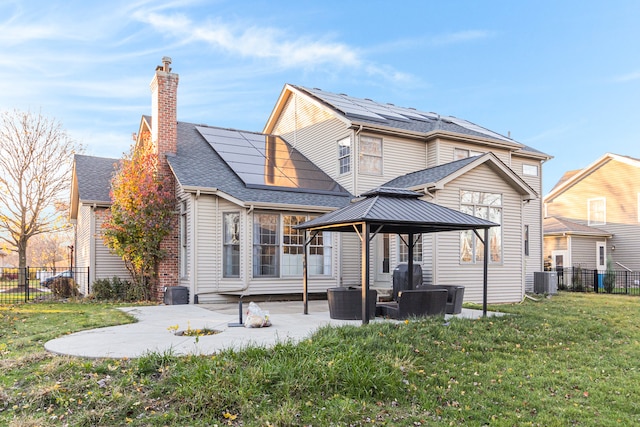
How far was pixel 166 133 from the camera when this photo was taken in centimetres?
1652

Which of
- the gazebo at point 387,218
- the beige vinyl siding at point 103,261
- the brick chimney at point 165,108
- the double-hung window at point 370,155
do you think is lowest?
the beige vinyl siding at point 103,261

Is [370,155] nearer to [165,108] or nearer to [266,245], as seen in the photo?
[266,245]

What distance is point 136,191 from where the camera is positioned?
15.3m

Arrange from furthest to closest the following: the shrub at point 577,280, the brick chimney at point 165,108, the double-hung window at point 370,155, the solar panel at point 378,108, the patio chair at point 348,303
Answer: the shrub at point 577,280
the solar panel at point 378,108
the double-hung window at point 370,155
the brick chimney at point 165,108
the patio chair at point 348,303

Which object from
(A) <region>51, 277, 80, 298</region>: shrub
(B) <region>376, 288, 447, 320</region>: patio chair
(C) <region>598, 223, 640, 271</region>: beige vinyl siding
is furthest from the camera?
(C) <region>598, 223, 640, 271</region>: beige vinyl siding

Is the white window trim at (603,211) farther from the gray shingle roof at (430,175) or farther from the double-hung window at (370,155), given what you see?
the double-hung window at (370,155)

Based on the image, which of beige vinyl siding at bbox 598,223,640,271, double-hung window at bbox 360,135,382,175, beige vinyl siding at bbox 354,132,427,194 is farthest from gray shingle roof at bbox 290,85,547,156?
beige vinyl siding at bbox 598,223,640,271

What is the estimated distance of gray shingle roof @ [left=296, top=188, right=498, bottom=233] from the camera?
975 cm

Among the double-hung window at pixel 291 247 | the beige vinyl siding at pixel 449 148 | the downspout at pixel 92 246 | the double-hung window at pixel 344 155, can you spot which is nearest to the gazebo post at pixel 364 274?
the double-hung window at pixel 291 247

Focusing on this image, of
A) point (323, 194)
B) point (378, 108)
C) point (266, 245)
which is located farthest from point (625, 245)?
point (266, 245)

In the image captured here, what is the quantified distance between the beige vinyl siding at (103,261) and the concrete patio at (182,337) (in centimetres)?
520

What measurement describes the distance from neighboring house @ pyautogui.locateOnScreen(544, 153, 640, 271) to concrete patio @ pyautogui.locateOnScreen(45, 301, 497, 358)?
1608 cm

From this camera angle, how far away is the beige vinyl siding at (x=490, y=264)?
1460 cm

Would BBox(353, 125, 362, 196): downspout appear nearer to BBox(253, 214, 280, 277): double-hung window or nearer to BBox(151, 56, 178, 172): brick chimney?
BBox(253, 214, 280, 277): double-hung window
